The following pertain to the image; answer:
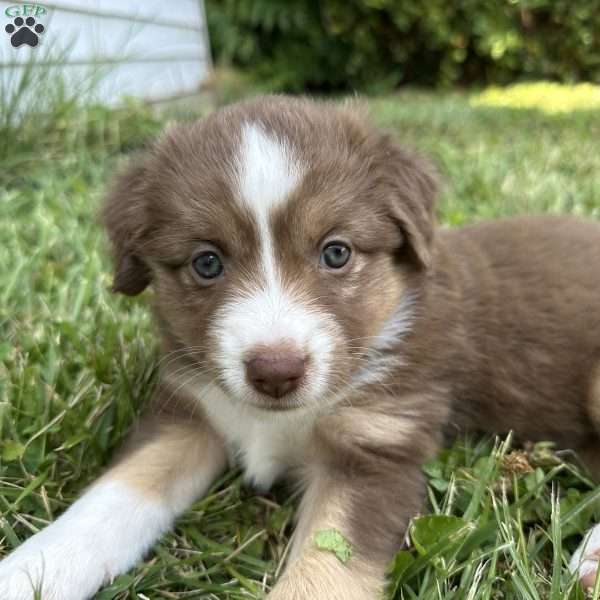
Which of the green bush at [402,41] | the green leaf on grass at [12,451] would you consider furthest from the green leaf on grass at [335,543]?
the green bush at [402,41]

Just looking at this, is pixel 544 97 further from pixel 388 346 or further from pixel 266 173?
pixel 266 173

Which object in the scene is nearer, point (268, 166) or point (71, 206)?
point (268, 166)

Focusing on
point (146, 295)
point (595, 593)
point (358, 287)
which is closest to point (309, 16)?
point (146, 295)

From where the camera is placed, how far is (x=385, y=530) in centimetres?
234

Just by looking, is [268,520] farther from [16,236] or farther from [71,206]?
[71,206]

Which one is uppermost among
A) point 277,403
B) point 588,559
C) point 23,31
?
point 23,31

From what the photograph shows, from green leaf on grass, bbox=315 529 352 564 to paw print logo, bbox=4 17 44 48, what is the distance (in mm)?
2724

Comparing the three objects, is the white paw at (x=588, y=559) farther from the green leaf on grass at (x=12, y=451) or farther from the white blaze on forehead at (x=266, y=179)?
the green leaf on grass at (x=12, y=451)

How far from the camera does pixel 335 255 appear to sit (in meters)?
2.55

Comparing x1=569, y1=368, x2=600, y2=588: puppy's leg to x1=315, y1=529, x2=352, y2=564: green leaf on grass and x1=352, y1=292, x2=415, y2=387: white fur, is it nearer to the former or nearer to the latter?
x1=315, y1=529, x2=352, y2=564: green leaf on grass

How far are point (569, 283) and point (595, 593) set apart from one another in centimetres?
137

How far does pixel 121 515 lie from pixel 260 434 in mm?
584

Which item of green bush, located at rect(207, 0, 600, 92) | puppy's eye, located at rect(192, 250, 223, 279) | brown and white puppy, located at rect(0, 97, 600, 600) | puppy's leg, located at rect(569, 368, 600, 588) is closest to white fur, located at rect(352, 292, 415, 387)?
brown and white puppy, located at rect(0, 97, 600, 600)
